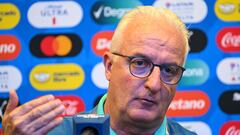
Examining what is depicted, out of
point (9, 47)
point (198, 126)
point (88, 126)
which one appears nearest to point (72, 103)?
point (9, 47)

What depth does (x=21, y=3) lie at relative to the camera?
1.99 m

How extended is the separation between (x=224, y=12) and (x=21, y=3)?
3.38 ft

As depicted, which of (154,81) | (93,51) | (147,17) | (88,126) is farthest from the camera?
(93,51)

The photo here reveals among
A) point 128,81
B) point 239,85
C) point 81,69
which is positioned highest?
point 128,81

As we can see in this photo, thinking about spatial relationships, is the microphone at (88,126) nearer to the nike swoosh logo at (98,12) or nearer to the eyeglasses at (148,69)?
the eyeglasses at (148,69)

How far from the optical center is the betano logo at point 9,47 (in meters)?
1.98

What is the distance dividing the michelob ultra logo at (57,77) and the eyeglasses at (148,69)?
82 centimetres

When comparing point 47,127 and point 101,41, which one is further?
point 101,41

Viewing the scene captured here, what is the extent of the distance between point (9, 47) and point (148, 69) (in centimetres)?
105

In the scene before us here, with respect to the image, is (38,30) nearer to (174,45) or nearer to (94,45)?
→ (94,45)

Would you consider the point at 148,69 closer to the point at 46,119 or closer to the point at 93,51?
the point at 46,119

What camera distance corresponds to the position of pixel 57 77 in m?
1.98

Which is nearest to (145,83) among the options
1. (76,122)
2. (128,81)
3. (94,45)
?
(128,81)

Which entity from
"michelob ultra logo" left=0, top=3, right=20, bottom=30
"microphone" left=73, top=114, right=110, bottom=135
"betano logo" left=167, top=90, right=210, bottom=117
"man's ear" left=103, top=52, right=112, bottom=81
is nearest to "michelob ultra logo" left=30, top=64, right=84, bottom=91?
"michelob ultra logo" left=0, top=3, right=20, bottom=30
